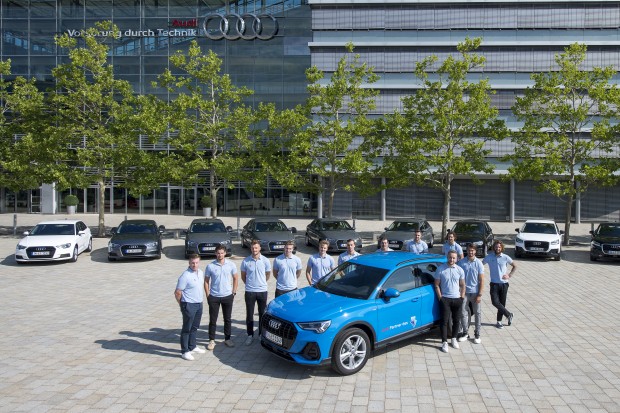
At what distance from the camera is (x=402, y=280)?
7871 millimetres

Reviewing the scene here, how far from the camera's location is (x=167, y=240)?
75.4ft

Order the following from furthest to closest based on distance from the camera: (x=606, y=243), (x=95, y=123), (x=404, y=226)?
(x=95, y=123) < (x=404, y=226) < (x=606, y=243)

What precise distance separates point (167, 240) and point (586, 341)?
1846 cm

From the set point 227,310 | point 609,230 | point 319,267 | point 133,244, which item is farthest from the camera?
point 609,230

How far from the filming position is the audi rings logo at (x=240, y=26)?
37062 mm

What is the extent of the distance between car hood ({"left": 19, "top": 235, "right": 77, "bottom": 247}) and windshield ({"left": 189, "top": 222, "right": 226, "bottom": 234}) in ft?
13.3

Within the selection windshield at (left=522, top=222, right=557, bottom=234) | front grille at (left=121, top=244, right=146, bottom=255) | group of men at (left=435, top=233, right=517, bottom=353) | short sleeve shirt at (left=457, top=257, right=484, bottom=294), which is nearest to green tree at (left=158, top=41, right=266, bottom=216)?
front grille at (left=121, top=244, right=146, bottom=255)

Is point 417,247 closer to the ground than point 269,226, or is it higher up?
higher up

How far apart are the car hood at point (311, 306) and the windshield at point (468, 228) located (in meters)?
12.7

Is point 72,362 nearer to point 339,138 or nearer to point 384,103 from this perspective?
point 339,138

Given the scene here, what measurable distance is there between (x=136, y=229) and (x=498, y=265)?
1313cm

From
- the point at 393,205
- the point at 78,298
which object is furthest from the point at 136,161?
the point at 393,205

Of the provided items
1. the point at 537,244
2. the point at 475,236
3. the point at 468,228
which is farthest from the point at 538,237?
the point at 468,228

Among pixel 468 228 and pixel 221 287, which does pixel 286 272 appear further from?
pixel 468 228
